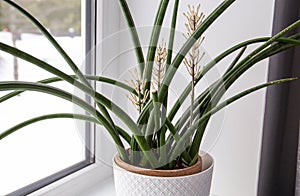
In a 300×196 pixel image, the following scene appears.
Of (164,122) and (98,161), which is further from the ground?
(164,122)

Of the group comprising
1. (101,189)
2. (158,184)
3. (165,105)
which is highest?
(165,105)

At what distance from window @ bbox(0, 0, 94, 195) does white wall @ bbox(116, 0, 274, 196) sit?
0.77ft

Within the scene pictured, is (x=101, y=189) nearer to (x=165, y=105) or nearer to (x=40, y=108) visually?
(x=40, y=108)

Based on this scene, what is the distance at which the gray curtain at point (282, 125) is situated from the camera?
880 millimetres

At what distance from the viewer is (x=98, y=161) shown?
3.58 ft

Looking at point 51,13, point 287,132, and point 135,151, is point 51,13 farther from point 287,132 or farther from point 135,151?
point 287,132

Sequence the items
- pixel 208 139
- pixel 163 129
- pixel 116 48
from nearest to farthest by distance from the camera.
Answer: pixel 163 129, pixel 208 139, pixel 116 48

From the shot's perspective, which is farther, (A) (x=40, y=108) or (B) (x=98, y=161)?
(B) (x=98, y=161)

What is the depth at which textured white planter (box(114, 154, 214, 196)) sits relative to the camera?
641mm

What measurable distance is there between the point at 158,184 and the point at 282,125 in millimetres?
429

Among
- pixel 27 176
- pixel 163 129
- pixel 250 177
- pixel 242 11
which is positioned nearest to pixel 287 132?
pixel 250 177

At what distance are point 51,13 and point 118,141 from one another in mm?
411

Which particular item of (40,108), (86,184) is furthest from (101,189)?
(40,108)

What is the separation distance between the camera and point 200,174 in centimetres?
67
